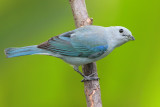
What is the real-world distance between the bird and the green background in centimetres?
8

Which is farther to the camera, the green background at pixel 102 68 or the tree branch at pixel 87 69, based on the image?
the green background at pixel 102 68

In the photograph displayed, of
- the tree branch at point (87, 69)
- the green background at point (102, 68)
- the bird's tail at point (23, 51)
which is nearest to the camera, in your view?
the tree branch at point (87, 69)

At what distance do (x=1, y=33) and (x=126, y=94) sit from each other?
1.45 metres

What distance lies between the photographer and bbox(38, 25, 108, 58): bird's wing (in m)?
2.99

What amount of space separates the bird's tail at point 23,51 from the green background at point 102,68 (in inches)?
2.9

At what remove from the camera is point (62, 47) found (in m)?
3.05

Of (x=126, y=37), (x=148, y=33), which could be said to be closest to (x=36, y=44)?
(x=126, y=37)

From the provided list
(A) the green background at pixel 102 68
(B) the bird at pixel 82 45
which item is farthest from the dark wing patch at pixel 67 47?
(A) the green background at pixel 102 68

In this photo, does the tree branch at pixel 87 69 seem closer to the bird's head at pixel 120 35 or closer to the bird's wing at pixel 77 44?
the bird's wing at pixel 77 44

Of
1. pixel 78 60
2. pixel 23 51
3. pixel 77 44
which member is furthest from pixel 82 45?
pixel 23 51

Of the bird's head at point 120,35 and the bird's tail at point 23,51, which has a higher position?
the bird's head at point 120,35

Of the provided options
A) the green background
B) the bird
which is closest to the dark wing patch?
A: the bird

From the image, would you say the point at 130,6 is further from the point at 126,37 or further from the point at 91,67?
the point at 91,67

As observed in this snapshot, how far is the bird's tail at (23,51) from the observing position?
2.85 metres
